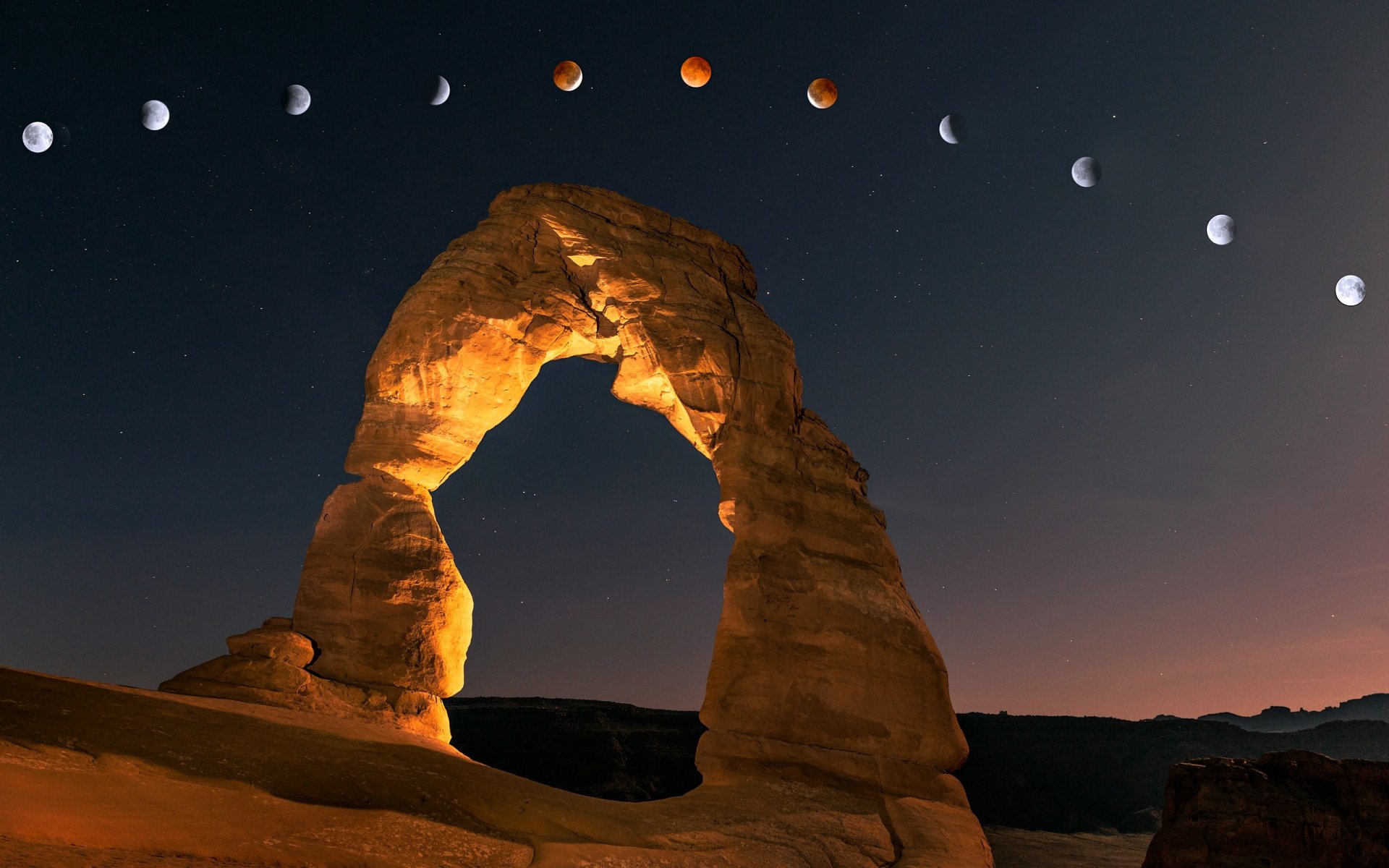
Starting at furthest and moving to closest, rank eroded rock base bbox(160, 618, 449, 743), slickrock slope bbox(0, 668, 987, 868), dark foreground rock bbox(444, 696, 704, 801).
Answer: dark foreground rock bbox(444, 696, 704, 801), eroded rock base bbox(160, 618, 449, 743), slickrock slope bbox(0, 668, 987, 868)

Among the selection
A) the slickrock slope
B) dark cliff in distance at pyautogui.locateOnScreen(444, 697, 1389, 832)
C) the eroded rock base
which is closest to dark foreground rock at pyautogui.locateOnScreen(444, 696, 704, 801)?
dark cliff in distance at pyautogui.locateOnScreen(444, 697, 1389, 832)

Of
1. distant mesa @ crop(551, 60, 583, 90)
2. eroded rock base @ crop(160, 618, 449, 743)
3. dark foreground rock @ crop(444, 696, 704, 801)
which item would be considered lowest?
dark foreground rock @ crop(444, 696, 704, 801)

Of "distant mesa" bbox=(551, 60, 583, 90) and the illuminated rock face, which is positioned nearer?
the illuminated rock face

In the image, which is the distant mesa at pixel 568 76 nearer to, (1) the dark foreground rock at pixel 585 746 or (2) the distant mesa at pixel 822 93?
(2) the distant mesa at pixel 822 93

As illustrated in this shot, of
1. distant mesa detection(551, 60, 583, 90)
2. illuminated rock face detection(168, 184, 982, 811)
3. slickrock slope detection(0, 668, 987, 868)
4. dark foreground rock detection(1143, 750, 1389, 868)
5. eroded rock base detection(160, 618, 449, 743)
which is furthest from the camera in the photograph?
distant mesa detection(551, 60, 583, 90)

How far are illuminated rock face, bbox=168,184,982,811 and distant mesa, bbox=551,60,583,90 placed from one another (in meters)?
2.25

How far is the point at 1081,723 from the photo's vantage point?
54250 millimetres

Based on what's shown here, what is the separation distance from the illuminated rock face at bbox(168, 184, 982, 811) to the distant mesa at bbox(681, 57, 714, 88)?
3.35m

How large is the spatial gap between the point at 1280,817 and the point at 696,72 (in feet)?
53.0

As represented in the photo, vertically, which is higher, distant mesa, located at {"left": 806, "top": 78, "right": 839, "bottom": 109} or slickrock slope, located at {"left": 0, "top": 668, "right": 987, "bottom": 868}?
distant mesa, located at {"left": 806, "top": 78, "right": 839, "bottom": 109}

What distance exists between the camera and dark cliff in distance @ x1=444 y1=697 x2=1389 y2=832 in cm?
3944

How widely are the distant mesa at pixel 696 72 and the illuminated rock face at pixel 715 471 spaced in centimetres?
335

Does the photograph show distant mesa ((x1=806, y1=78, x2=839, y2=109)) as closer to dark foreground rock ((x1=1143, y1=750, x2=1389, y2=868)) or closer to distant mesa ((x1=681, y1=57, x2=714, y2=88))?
distant mesa ((x1=681, y1=57, x2=714, y2=88))

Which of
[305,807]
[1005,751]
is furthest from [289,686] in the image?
[1005,751]
